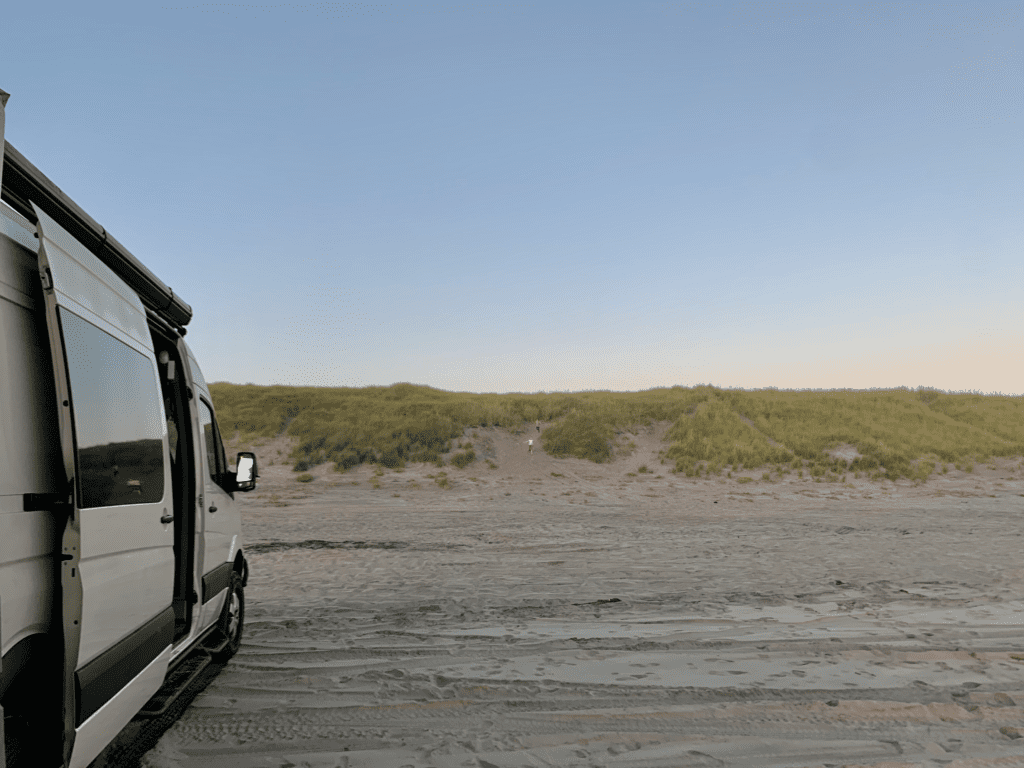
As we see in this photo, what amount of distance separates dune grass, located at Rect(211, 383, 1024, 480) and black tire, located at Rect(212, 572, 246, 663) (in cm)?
2429

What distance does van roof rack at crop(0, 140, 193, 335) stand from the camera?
9.27ft

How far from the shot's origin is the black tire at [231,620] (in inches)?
231

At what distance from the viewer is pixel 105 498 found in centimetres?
314

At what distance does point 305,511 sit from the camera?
1928 centimetres

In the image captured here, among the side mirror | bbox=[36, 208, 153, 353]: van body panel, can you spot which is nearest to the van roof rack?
bbox=[36, 208, 153, 353]: van body panel

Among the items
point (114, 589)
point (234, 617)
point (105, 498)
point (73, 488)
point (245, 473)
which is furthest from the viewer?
point (234, 617)

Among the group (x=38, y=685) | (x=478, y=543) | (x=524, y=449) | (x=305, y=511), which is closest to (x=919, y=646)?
(x=38, y=685)

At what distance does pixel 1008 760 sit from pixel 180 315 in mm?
5882

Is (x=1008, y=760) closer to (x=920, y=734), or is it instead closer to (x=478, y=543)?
(x=920, y=734)

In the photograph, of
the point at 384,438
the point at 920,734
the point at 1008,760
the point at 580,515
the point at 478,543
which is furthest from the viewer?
the point at 384,438

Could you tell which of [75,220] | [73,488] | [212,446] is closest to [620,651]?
[212,446]

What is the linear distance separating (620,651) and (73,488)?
16.0 feet

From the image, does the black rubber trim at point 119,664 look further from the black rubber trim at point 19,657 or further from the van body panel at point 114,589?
the black rubber trim at point 19,657

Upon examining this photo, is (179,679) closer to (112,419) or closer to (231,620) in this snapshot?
(231,620)
